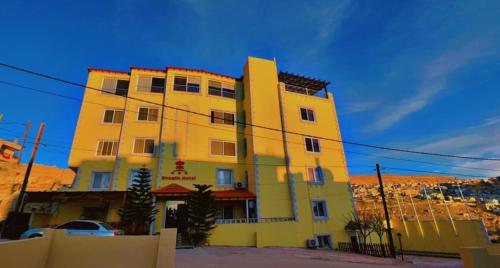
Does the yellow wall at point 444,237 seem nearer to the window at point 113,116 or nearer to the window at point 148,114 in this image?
the window at point 148,114

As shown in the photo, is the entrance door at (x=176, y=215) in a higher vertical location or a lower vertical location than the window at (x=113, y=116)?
lower

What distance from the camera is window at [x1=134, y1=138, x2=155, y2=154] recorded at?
21.4 m

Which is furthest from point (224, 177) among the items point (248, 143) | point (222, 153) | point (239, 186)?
point (248, 143)

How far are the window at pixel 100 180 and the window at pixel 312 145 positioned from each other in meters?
18.1

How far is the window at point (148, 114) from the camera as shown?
22.7m

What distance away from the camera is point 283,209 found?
20516 mm

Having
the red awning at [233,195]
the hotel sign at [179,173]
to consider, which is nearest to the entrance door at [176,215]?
the hotel sign at [179,173]

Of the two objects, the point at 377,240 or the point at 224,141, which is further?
the point at 224,141

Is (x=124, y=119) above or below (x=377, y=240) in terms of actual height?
above

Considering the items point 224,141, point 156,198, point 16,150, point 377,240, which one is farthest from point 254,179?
point 16,150

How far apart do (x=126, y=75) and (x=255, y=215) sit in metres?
18.5

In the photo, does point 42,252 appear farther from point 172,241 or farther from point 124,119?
point 124,119

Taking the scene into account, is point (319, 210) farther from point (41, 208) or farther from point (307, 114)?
point (41, 208)

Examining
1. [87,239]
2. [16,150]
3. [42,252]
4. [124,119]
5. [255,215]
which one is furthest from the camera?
[16,150]
